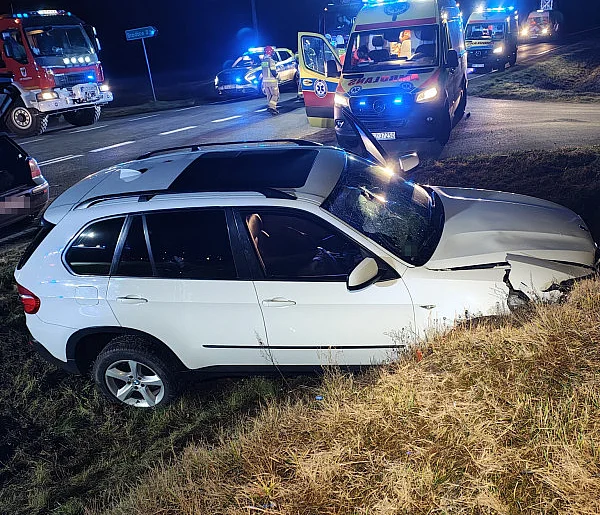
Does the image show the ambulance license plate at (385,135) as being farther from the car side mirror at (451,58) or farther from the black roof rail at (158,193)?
the black roof rail at (158,193)

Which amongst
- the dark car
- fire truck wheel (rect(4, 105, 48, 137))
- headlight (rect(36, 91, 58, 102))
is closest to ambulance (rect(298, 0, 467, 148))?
the dark car

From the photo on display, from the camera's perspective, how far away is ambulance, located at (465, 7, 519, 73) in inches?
744

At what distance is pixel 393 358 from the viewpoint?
3322 mm

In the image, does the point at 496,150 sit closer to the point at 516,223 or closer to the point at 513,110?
the point at 513,110

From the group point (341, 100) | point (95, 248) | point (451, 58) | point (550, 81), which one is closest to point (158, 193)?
point (95, 248)

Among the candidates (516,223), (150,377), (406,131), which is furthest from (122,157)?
(516,223)

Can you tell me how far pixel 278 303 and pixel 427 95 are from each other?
712 cm

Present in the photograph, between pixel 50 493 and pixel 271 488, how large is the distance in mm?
1593

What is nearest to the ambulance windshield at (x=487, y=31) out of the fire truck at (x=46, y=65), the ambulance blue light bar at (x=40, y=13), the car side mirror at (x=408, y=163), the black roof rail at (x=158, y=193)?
the fire truck at (x=46, y=65)

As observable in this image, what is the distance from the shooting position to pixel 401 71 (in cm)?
954

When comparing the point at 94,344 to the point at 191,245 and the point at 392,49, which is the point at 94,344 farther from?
the point at 392,49

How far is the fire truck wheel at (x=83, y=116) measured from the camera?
17.2 metres

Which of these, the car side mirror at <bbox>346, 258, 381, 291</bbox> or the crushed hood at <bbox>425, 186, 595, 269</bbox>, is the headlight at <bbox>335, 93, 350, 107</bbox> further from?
the car side mirror at <bbox>346, 258, 381, 291</bbox>

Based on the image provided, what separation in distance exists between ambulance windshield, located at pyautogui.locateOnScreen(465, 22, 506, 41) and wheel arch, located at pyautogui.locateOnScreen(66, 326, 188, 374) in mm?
19072
